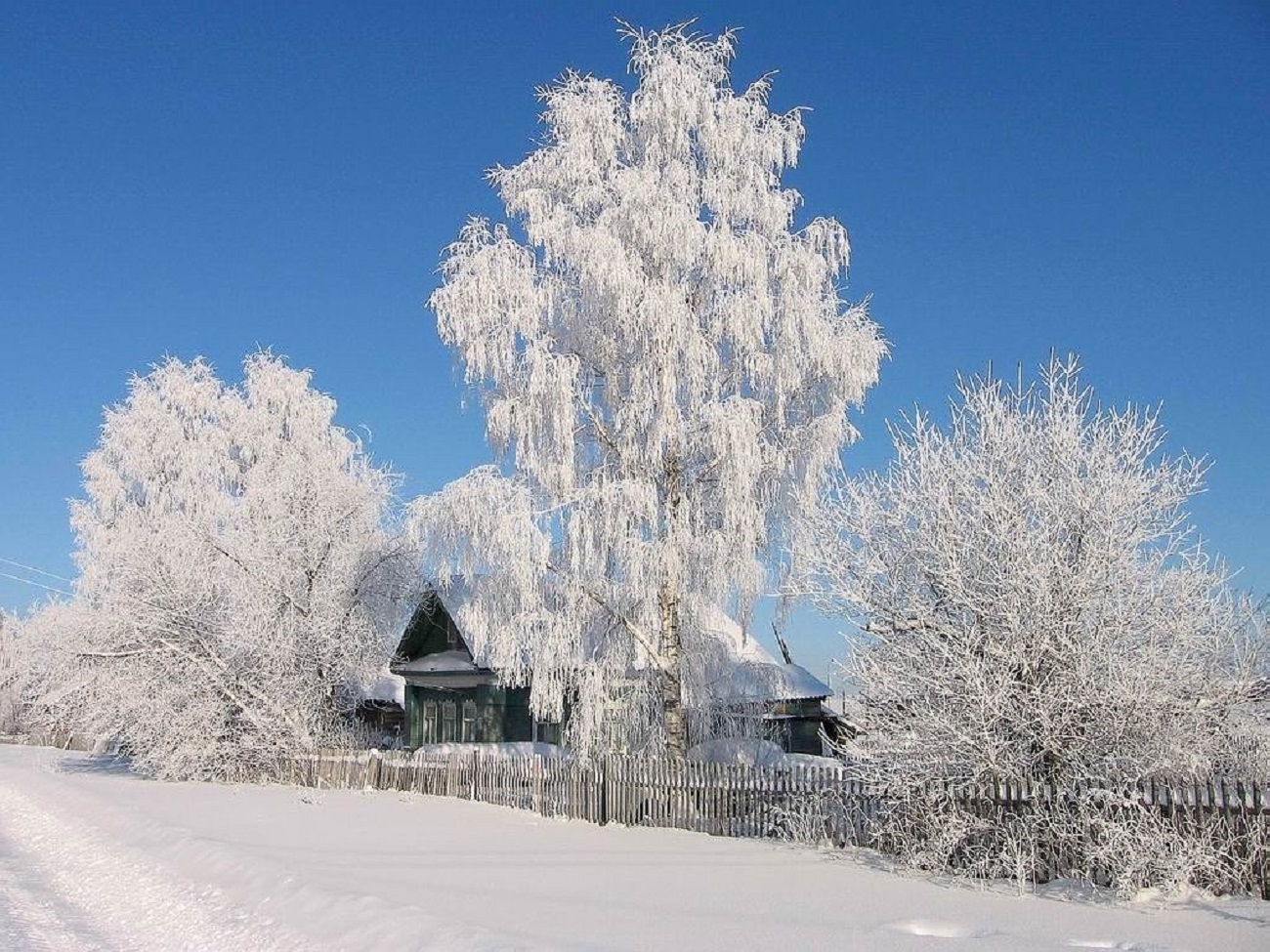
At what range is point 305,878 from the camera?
1088 centimetres

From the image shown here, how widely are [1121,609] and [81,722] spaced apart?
2571 centimetres

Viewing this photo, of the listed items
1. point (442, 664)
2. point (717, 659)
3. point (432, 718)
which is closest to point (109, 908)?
point (717, 659)

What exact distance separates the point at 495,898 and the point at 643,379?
33.6ft

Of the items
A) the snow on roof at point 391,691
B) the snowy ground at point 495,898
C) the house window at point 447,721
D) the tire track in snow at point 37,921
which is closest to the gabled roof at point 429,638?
the house window at point 447,721

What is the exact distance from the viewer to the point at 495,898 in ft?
33.4

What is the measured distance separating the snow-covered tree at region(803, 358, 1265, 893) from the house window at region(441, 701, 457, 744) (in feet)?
65.5

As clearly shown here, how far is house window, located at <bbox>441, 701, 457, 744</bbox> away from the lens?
3084 centimetres

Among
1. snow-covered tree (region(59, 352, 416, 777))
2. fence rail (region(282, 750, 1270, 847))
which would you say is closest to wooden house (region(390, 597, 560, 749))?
snow-covered tree (region(59, 352, 416, 777))

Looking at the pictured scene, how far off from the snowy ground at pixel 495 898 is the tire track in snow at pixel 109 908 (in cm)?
3

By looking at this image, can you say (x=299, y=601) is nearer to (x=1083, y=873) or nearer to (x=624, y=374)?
(x=624, y=374)

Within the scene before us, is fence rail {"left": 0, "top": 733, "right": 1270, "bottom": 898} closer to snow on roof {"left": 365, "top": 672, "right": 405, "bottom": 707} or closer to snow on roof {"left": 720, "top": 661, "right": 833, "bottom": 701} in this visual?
snow on roof {"left": 720, "top": 661, "right": 833, "bottom": 701}

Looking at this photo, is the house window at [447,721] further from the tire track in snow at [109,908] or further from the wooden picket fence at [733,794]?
the tire track in snow at [109,908]

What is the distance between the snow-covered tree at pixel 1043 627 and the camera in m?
11.0

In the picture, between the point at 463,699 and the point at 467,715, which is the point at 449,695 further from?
the point at 467,715
